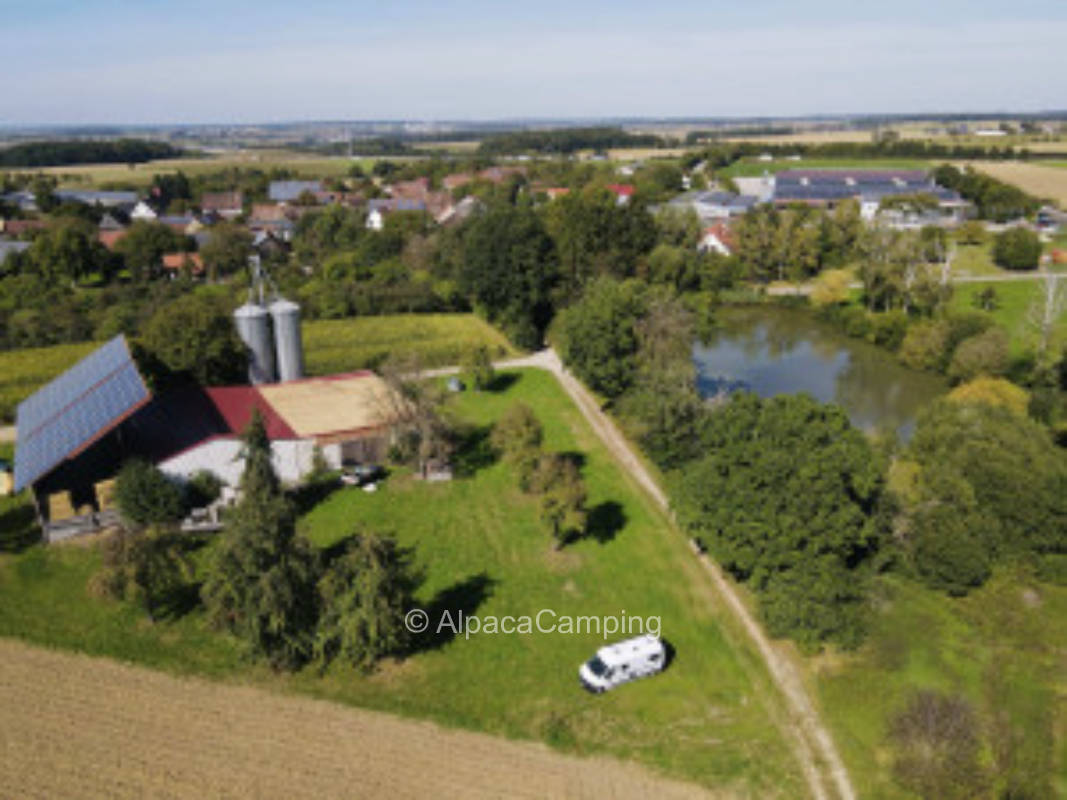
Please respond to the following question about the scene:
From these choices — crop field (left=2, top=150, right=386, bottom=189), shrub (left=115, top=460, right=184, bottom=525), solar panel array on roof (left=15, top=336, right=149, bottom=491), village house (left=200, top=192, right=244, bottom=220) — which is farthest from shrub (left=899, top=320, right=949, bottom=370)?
crop field (left=2, top=150, right=386, bottom=189)

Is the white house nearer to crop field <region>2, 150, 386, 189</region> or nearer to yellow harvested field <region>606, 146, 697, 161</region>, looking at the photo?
crop field <region>2, 150, 386, 189</region>

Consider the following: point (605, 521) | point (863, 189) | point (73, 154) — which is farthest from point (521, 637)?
point (73, 154)

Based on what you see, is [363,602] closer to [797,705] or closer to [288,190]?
[797,705]

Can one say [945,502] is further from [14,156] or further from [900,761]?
[14,156]

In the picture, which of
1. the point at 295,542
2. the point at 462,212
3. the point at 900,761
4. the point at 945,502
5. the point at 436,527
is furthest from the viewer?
the point at 462,212

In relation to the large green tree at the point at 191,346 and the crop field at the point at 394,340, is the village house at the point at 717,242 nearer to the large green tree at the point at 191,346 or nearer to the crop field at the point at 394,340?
the crop field at the point at 394,340

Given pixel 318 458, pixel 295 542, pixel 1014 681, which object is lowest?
pixel 1014 681

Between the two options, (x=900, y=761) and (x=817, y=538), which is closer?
(x=900, y=761)

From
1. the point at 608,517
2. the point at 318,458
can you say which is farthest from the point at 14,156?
the point at 608,517
